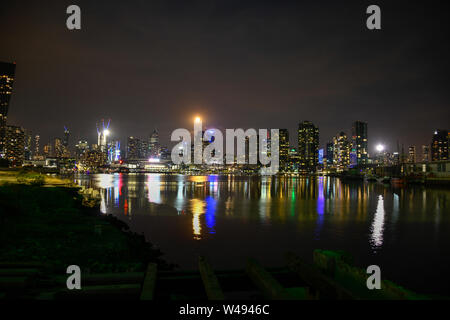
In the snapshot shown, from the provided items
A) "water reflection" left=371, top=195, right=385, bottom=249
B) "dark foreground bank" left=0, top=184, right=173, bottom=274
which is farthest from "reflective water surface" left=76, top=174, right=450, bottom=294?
"dark foreground bank" left=0, top=184, right=173, bottom=274

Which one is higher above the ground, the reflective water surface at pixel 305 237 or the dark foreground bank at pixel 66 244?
the dark foreground bank at pixel 66 244

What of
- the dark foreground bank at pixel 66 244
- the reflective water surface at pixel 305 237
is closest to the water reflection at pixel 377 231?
the reflective water surface at pixel 305 237

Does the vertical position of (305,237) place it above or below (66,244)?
below

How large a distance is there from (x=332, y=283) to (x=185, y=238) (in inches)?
707

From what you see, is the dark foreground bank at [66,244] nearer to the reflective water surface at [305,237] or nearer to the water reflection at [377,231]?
the reflective water surface at [305,237]

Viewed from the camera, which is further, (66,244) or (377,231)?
(377,231)

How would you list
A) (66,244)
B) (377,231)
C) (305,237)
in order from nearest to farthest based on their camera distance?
(66,244) < (305,237) < (377,231)

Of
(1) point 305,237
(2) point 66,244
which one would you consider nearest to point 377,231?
(1) point 305,237

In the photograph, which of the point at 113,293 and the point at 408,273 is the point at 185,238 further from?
the point at 113,293

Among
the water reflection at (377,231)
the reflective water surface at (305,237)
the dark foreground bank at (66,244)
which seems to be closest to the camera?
the dark foreground bank at (66,244)

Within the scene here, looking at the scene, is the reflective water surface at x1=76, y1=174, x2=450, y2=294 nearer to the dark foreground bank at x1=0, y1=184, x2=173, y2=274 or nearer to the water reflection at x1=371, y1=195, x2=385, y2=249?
the water reflection at x1=371, y1=195, x2=385, y2=249

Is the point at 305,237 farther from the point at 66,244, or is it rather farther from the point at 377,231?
the point at 66,244
